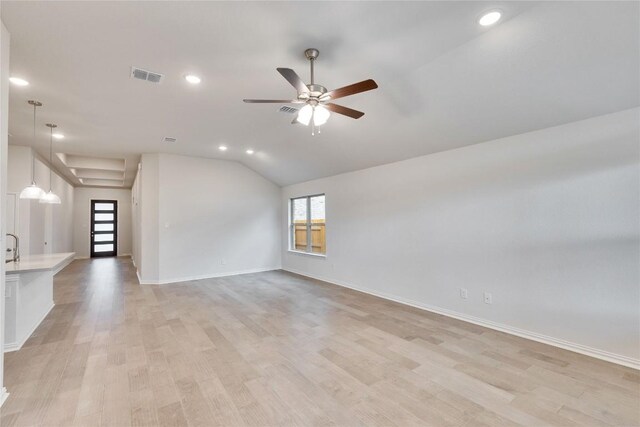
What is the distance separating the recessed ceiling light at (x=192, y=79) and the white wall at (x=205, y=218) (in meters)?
3.89

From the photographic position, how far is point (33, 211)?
615 cm

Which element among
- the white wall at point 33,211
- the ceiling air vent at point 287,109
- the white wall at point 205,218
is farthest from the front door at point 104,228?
the ceiling air vent at point 287,109

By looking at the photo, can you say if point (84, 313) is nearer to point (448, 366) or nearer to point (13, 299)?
point (13, 299)

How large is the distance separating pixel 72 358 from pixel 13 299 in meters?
0.94

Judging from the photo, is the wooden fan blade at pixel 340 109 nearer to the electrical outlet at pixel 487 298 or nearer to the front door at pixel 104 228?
the electrical outlet at pixel 487 298

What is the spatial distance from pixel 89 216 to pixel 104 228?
699 mm

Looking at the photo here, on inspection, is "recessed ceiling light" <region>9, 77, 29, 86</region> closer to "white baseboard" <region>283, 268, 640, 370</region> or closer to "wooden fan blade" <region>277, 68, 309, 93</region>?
"wooden fan blade" <region>277, 68, 309, 93</region>

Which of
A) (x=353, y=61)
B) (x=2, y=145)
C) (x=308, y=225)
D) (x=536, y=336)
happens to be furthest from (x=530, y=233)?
(x=2, y=145)

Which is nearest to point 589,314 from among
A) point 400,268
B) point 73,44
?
point 400,268

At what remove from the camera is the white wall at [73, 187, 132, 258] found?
11.5 meters

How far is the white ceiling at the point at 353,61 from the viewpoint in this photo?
2.15 metres

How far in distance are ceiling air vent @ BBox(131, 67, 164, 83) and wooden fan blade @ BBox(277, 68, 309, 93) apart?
174cm

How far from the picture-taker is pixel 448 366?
9.04 feet

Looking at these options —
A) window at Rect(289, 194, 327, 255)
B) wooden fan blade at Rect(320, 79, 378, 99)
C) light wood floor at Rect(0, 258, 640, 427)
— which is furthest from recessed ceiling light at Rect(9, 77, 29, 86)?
window at Rect(289, 194, 327, 255)
